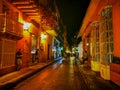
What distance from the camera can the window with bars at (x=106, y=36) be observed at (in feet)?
33.2

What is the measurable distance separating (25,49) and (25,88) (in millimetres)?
7911

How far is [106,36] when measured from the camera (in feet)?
34.6

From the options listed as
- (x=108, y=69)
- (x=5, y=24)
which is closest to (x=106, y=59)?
(x=108, y=69)

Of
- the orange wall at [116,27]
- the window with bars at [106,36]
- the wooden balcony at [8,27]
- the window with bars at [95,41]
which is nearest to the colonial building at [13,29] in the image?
the wooden balcony at [8,27]

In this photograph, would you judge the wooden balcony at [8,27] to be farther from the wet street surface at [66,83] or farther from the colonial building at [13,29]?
the wet street surface at [66,83]

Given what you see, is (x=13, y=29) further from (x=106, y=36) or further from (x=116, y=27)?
(x=116, y=27)

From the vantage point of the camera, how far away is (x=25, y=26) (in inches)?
600

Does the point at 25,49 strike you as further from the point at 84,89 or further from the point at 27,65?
the point at 84,89

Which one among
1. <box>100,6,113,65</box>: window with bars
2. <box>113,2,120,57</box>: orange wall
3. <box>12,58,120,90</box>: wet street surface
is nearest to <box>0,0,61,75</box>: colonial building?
<box>12,58,120,90</box>: wet street surface

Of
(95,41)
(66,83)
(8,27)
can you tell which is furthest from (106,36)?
(8,27)

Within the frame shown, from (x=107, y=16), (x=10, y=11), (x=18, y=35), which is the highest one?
(x=10, y=11)

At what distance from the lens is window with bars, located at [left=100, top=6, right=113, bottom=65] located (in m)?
10.1

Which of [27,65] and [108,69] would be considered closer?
[108,69]

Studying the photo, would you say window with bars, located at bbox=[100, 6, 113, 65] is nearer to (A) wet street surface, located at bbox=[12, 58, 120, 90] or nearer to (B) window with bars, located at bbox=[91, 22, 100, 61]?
(A) wet street surface, located at bbox=[12, 58, 120, 90]
